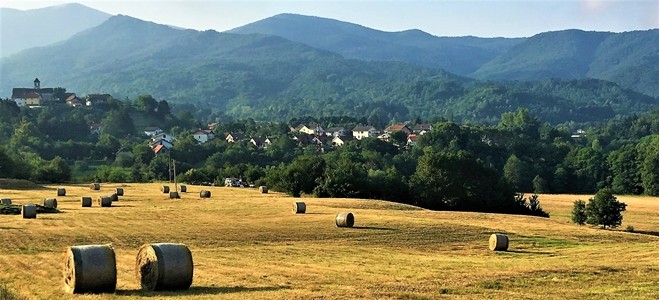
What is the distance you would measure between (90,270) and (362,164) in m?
97.6

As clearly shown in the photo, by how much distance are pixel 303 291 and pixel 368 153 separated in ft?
379

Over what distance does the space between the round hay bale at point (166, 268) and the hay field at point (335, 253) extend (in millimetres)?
359

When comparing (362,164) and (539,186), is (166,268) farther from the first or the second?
(539,186)

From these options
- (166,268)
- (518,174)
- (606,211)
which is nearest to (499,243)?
(166,268)

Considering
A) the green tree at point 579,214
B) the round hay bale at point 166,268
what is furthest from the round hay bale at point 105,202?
the round hay bale at point 166,268

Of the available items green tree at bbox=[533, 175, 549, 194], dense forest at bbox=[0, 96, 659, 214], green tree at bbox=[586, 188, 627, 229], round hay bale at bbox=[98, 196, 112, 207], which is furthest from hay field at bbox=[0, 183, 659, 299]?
green tree at bbox=[533, 175, 549, 194]

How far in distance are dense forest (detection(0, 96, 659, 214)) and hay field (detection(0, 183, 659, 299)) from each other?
20.4 m

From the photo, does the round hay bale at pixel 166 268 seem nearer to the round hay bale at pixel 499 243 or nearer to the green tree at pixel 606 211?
the round hay bale at pixel 499 243

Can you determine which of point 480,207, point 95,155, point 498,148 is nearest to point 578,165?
point 498,148

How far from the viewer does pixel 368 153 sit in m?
136

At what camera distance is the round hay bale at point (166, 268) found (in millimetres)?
21219

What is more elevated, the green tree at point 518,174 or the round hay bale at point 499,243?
the green tree at point 518,174

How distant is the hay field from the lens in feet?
70.1

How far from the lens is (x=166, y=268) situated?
21.2 m
